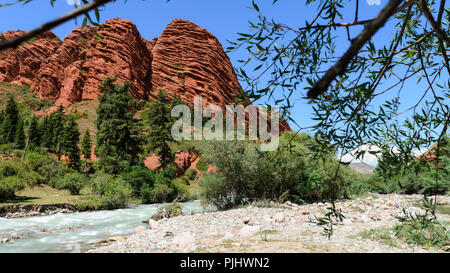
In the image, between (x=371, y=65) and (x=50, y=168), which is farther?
(x=50, y=168)

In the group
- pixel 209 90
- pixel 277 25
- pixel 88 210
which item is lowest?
pixel 88 210

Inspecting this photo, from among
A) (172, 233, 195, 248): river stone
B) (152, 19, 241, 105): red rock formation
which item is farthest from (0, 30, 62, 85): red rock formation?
(172, 233, 195, 248): river stone

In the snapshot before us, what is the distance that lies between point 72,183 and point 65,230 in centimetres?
1230

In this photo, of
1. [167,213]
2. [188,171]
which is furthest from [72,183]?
[188,171]

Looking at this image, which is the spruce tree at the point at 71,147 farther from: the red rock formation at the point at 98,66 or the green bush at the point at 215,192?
the green bush at the point at 215,192

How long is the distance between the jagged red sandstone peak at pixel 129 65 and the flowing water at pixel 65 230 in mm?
54081

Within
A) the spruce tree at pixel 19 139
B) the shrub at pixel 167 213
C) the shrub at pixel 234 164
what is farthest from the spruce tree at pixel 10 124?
the shrub at pixel 234 164

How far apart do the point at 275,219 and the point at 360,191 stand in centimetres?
1283

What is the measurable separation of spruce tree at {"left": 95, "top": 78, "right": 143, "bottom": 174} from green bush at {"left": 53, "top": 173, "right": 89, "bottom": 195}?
3682 millimetres

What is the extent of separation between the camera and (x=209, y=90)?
69000 millimetres

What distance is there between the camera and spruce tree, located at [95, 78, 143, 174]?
25.7 metres

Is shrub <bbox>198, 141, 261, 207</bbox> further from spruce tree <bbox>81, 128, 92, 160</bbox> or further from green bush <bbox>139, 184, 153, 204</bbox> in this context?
spruce tree <bbox>81, 128, 92, 160</bbox>
